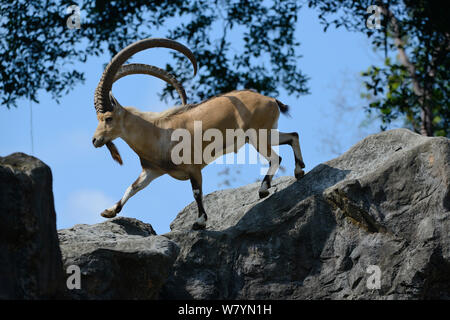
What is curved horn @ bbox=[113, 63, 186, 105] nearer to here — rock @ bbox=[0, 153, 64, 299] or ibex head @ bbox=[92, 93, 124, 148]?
ibex head @ bbox=[92, 93, 124, 148]

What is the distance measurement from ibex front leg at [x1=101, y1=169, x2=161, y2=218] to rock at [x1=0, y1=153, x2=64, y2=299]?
2.42 m

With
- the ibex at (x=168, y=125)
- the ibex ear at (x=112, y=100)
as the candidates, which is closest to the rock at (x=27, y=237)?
the ibex at (x=168, y=125)

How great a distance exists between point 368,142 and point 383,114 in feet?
21.5

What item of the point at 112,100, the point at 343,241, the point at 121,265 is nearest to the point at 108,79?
the point at 112,100

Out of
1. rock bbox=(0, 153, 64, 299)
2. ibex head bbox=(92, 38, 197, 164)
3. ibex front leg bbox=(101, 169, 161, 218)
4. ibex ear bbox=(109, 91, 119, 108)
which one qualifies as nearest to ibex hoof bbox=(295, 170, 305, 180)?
ibex front leg bbox=(101, 169, 161, 218)

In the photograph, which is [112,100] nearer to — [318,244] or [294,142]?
[294,142]

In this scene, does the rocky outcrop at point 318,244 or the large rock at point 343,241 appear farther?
the large rock at point 343,241

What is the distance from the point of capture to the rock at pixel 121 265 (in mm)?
7148

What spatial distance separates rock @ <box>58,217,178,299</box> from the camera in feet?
23.5

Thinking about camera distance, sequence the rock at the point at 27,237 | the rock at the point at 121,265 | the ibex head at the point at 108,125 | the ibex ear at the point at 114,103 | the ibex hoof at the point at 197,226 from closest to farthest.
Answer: the rock at the point at 27,237, the rock at the point at 121,265, the ibex hoof at the point at 197,226, the ibex head at the point at 108,125, the ibex ear at the point at 114,103

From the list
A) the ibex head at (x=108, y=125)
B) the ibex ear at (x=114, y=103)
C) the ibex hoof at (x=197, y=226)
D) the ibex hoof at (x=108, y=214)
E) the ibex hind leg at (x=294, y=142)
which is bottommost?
the ibex hoof at (x=197, y=226)

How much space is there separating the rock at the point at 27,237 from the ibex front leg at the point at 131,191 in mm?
2417

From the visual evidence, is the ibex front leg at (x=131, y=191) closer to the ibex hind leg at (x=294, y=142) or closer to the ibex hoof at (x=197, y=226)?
the ibex hoof at (x=197, y=226)

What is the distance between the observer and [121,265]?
738 centimetres
